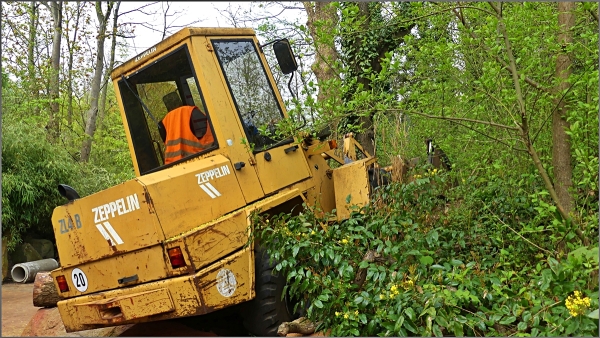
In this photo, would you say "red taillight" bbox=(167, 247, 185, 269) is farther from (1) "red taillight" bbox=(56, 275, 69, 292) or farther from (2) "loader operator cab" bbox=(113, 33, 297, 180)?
(1) "red taillight" bbox=(56, 275, 69, 292)

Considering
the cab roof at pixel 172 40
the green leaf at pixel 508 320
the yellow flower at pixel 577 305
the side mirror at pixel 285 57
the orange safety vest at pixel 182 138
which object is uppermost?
the cab roof at pixel 172 40

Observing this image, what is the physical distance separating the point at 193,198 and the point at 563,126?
3015 mm

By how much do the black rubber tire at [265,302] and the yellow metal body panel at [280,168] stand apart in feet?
2.32

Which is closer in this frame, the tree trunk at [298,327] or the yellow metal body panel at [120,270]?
the yellow metal body panel at [120,270]

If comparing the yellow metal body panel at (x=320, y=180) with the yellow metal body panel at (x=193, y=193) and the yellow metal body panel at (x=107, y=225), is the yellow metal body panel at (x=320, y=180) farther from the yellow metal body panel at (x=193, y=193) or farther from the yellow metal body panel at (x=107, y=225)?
the yellow metal body panel at (x=107, y=225)

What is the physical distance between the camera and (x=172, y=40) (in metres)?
5.11

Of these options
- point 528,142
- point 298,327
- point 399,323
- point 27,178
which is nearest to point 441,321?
point 399,323

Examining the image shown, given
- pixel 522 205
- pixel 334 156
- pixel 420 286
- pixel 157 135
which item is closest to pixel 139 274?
pixel 157 135

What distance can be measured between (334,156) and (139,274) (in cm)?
300

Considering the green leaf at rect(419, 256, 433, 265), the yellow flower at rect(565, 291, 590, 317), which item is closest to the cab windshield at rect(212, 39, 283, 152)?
the green leaf at rect(419, 256, 433, 265)

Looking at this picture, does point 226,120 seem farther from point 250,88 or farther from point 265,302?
point 265,302

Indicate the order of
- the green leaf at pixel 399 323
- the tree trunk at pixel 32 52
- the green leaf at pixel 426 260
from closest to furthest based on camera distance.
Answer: the green leaf at pixel 399 323 → the green leaf at pixel 426 260 → the tree trunk at pixel 32 52

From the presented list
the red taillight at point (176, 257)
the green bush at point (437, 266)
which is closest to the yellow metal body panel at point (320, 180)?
the green bush at point (437, 266)

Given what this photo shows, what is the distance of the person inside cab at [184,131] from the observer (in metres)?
5.04
